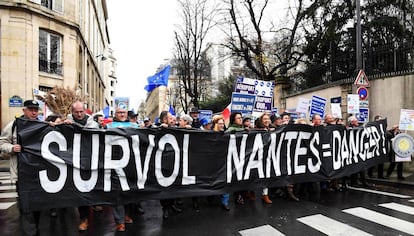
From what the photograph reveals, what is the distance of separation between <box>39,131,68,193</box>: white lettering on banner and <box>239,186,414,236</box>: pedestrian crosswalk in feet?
8.75

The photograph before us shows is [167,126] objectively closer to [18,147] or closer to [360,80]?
[18,147]

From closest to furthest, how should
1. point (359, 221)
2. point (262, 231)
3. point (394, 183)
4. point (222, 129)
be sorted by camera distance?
point (262, 231) → point (359, 221) → point (222, 129) → point (394, 183)

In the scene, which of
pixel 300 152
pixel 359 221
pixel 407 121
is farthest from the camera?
pixel 407 121

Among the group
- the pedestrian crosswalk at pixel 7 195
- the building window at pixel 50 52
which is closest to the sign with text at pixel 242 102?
the pedestrian crosswalk at pixel 7 195

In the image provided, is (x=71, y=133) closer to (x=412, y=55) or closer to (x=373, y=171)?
(x=373, y=171)

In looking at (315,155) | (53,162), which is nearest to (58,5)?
(53,162)

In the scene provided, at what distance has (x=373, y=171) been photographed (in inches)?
416

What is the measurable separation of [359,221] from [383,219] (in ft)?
1.46

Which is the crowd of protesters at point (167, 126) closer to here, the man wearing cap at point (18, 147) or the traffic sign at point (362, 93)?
the man wearing cap at point (18, 147)

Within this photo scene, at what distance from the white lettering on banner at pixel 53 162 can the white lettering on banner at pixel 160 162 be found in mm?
1396

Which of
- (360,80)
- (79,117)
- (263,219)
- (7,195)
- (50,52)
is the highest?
(50,52)

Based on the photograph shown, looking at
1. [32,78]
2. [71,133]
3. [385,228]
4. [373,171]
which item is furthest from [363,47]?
[32,78]

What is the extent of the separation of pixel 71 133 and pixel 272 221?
3.39m

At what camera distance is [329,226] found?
516cm
